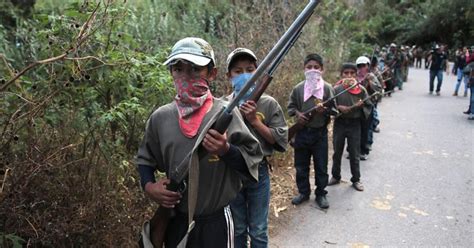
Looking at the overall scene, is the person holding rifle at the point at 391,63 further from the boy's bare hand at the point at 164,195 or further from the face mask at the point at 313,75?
the boy's bare hand at the point at 164,195

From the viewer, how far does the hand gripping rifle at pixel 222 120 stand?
1.66 meters

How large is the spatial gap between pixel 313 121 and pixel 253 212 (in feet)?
6.24

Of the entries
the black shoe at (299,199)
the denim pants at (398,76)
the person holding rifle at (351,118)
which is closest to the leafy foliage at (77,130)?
the black shoe at (299,199)

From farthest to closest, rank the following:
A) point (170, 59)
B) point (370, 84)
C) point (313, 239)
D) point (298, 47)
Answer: point (298, 47) < point (370, 84) < point (313, 239) < point (170, 59)

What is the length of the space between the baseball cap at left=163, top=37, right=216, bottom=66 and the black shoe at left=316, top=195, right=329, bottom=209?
11.6 ft

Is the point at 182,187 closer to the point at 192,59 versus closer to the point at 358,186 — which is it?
the point at 192,59

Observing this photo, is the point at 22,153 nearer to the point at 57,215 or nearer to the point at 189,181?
the point at 57,215

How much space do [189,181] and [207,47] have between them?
31.1 inches

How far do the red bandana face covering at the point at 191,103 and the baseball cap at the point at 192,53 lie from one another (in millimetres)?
118

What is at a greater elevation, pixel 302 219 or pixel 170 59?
pixel 170 59

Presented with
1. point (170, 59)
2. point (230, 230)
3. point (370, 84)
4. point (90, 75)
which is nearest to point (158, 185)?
point (230, 230)

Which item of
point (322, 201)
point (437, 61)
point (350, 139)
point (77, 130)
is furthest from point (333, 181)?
point (437, 61)

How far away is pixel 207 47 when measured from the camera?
2.23m

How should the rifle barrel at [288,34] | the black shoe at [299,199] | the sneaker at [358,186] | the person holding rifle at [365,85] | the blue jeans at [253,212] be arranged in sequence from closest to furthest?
the rifle barrel at [288,34], the blue jeans at [253,212], the black shoe at [299,199], the sneaker at [358,186], the person holding rifle at [365,85]
